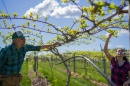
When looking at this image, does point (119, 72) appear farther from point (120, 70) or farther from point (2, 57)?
point (2, 57)

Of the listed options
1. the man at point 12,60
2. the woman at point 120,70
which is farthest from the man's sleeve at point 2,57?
the woman at point 120,70

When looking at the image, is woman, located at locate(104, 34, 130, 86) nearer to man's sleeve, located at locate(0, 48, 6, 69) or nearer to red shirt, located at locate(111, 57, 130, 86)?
red shirt, located at locate(111, 57, 130, 86)

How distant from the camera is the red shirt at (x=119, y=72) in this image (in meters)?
3.94

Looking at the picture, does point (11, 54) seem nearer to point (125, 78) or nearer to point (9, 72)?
point (9, 72)

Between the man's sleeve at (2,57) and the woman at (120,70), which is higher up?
the man's sleeve at (2,57)

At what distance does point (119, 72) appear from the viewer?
3941mm

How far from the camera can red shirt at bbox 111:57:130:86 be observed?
12.9 ft

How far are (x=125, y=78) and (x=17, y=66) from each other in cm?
157

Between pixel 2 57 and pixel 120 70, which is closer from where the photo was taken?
pixel 2 57

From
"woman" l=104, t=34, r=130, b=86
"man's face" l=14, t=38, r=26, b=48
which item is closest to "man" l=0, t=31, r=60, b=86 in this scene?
"man's face" l=14, t=38, r=26, b=48

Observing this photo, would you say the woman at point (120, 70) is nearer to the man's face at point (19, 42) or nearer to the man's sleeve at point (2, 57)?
the man's face at point (19, 42)

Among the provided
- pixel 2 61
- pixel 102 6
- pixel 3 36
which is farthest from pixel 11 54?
pixel 3 36

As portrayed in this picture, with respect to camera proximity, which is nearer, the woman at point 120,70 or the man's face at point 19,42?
the man's face at point 19,42

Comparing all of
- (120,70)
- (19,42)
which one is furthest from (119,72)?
(19,42)
